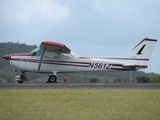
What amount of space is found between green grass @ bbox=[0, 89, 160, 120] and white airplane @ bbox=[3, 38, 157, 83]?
1099 centimetres

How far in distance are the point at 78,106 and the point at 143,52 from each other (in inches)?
642

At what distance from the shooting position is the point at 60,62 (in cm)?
2731

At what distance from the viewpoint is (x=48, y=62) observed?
27172mm

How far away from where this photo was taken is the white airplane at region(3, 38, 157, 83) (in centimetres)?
2719

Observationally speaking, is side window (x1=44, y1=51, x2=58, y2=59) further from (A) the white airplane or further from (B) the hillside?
(B) the hillside

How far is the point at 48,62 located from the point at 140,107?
14831 mm

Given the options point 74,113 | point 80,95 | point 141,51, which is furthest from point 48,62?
point 74,113

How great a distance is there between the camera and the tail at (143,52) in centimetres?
2839

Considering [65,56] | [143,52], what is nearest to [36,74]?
[65,56]

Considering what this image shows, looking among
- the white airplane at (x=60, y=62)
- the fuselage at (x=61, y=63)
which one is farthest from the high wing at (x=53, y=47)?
the fuselage at (x=61, y=63)

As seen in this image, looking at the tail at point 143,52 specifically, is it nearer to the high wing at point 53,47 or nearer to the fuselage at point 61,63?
the fuselage at point 61,63

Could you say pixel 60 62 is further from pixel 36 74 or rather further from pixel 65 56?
pixel 36 74

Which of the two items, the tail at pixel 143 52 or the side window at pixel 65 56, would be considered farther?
the tail at pixel 143 52

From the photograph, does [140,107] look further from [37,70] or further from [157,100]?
[37,70]
